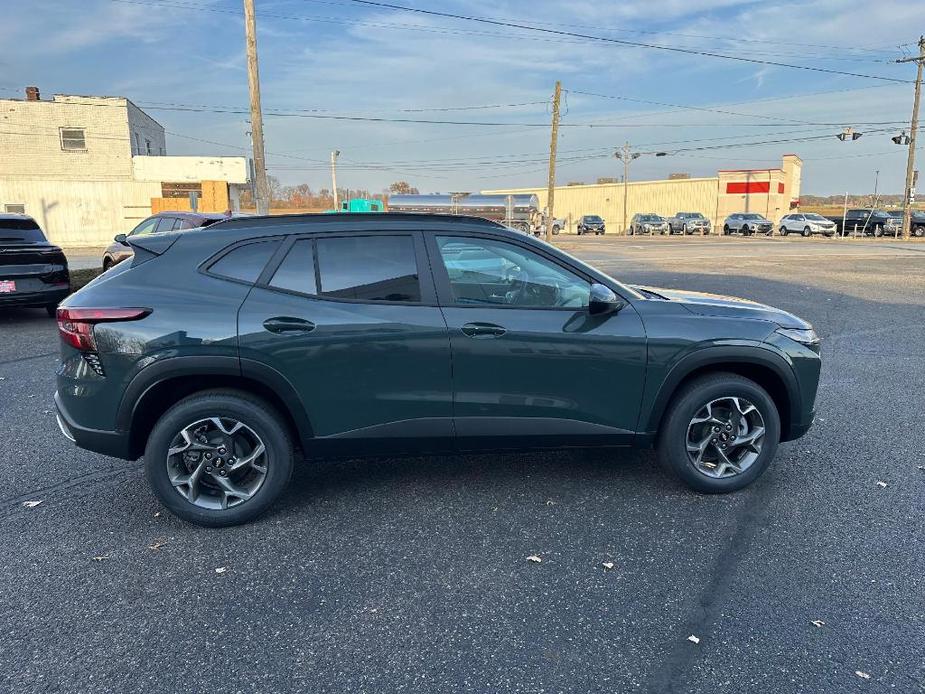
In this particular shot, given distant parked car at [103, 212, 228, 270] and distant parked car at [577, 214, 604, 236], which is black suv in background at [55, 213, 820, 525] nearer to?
distant parked car at [103, 212, 228, 270]

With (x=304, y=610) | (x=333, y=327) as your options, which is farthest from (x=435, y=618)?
(x=333, y=327)

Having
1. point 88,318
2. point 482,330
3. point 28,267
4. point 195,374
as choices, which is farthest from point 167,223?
point 482,330

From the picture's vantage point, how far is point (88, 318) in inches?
139

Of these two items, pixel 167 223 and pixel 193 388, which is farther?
pixel 167 223

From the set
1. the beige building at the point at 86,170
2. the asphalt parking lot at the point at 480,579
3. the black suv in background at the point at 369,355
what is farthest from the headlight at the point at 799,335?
the beige building at the point at 86,170

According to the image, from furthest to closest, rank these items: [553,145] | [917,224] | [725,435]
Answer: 1. [917,224]
2. [553,145]
3. [725,435]

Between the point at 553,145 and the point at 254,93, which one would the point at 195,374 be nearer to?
the point at 254,93

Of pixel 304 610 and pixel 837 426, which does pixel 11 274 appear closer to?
pixel 304 610

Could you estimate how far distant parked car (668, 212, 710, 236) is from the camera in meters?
50.3

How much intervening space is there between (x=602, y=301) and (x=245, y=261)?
1970mm

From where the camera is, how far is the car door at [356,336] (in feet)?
11.8

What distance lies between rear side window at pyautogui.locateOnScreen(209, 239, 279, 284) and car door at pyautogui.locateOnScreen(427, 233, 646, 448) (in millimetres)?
906

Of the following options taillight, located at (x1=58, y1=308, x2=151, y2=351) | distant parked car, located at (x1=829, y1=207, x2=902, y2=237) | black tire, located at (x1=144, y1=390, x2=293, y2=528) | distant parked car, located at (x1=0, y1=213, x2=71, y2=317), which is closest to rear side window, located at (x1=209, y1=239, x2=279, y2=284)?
taillight, located at (x1=58, y1=308, x2=151, y2=351)

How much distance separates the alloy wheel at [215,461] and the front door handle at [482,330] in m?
1.27
